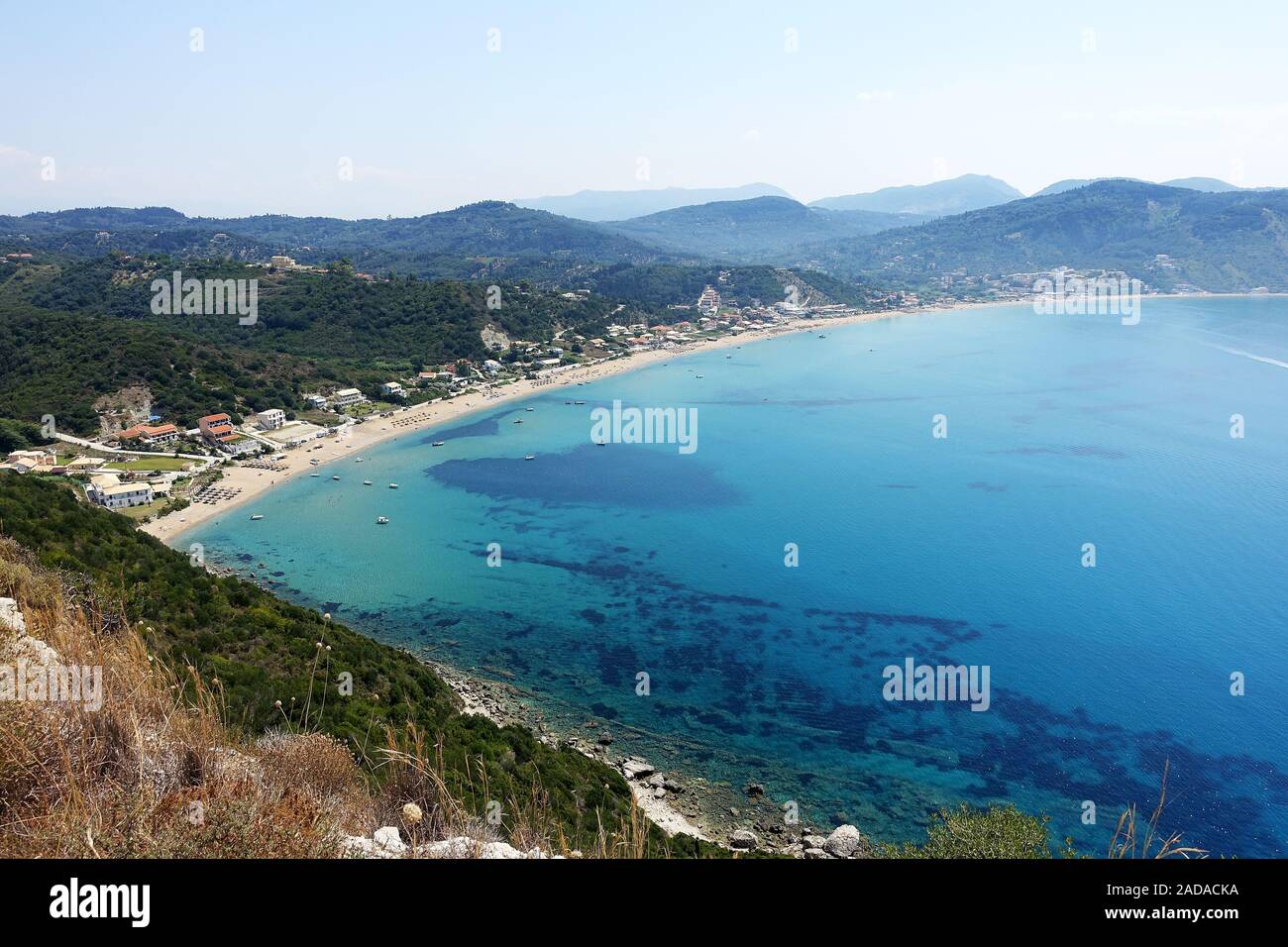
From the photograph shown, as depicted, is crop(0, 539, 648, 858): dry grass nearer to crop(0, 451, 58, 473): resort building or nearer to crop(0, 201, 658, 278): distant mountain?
crop(0, 451, 58, 473): resort building

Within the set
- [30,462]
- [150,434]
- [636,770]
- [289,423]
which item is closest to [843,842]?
[636,770]

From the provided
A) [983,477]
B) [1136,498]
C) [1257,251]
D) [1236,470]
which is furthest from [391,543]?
[1257,251]

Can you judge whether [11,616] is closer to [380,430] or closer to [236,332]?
[380,430]

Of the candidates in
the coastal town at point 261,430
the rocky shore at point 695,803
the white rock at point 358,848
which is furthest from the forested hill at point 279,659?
the coastal town at point 261,430

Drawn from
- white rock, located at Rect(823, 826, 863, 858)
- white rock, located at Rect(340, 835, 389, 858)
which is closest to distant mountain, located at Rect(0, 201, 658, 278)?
white rock, located at Rect(823, 826, 863, 858)

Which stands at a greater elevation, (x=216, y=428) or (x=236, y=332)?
(x=236, y=332)

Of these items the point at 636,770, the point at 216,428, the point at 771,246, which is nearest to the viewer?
the point at 636,770
